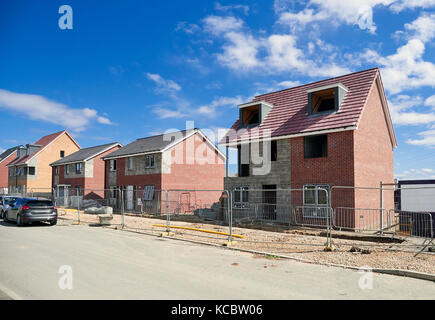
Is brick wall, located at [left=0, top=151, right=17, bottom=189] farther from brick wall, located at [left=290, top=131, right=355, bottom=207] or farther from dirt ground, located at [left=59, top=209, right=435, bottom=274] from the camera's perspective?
brick wall, located at [left=290, top=131, right=355, bottom=207]

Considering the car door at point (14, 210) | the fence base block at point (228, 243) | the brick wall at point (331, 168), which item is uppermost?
the brick wall at point (331, 168)

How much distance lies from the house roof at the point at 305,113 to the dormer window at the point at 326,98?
343 mm

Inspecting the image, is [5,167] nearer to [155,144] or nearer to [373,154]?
[155,144]

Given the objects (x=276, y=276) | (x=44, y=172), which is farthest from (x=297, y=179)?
(x=44, y=172)

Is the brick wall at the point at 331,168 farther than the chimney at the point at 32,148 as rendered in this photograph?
No

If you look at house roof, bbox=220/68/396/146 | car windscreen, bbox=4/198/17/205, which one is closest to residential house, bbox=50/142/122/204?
car windscreen, bbox=4/198/17/205

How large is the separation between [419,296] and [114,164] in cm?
3309

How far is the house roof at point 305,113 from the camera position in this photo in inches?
706

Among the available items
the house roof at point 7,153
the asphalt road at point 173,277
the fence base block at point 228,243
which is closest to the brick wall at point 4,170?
the house roof at point 7,153

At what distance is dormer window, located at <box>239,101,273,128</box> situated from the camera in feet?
73.9

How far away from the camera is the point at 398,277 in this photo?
7.67 metres

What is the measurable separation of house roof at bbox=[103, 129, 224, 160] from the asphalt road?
64.0ft

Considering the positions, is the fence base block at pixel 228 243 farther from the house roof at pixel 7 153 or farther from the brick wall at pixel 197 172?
the house roof at pixel 7 153

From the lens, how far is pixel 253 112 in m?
24.3
